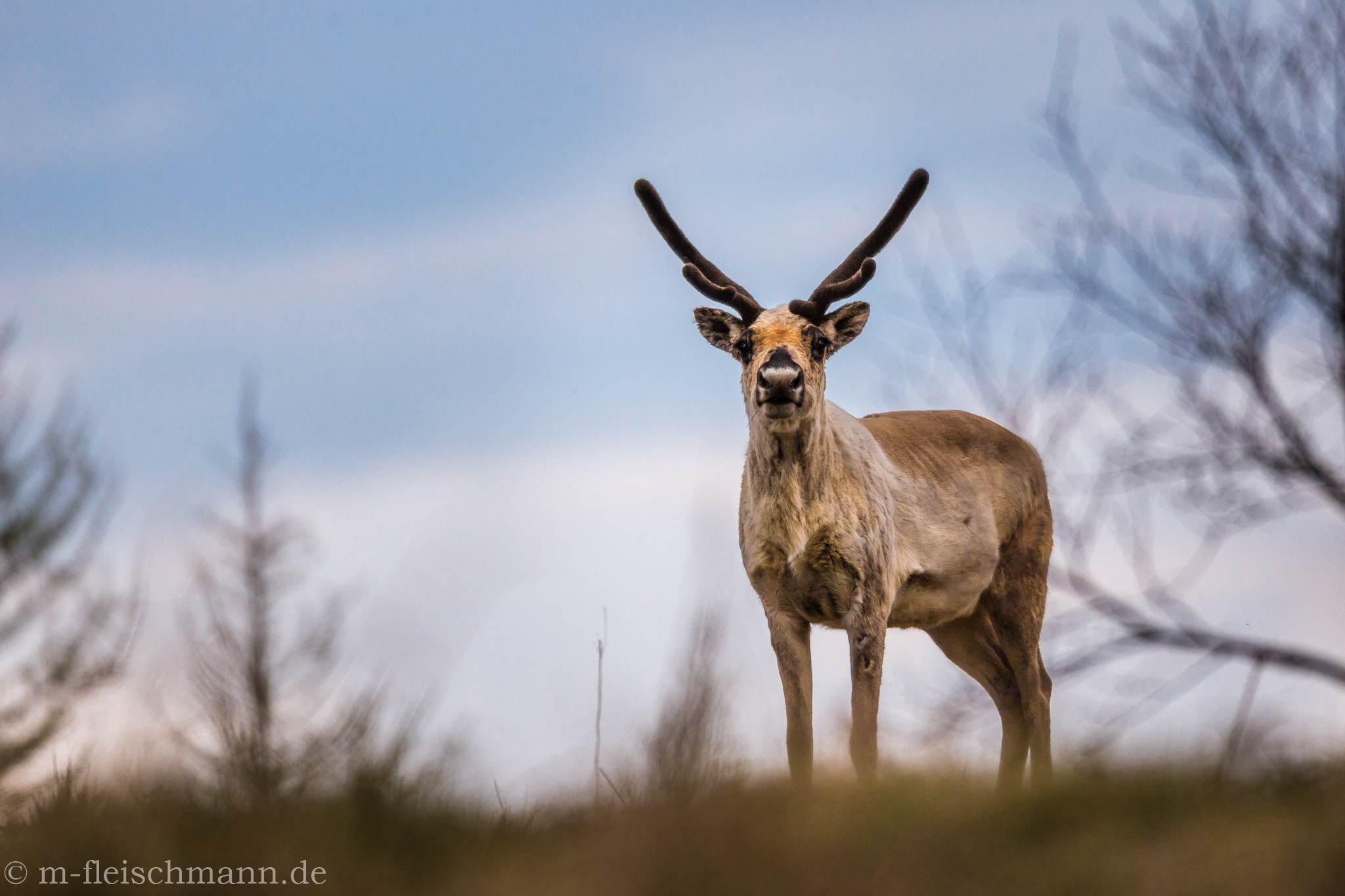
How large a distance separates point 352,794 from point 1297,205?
31.1 feet

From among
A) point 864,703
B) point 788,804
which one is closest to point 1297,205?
point 864,703

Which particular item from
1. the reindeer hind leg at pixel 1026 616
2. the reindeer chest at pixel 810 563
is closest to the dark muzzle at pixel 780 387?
the reindeer chest at pixel 810 563

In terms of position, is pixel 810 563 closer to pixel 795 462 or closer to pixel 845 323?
pixel 795 462

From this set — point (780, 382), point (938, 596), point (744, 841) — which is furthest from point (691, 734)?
point (938, 596)

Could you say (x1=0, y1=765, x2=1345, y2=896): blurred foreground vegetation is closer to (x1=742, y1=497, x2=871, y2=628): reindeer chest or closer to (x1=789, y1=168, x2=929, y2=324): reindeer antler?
(x1=742, y1=497, x2=871, y2=628): reindeer chest

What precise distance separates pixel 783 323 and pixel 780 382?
920 mm

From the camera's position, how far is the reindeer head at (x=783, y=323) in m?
7.20

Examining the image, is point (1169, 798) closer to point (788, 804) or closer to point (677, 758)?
point (788, 804)

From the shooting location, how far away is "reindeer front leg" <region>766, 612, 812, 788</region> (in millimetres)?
7340

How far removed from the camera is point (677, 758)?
4.14 metres

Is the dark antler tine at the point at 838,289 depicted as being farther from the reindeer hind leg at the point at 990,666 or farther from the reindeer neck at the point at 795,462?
the reindeer hind leg at the point at 990,666

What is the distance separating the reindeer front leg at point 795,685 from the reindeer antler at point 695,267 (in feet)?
6.75

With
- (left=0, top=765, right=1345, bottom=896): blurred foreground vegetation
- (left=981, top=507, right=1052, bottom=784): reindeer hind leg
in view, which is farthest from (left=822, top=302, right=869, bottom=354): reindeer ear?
(left=0, top=765, right=1345, bottom=896): blurred foreground vegetation

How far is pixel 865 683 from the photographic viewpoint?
7.25m
